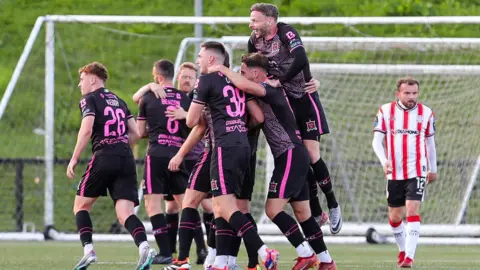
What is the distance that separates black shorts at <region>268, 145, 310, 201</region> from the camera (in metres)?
9.12

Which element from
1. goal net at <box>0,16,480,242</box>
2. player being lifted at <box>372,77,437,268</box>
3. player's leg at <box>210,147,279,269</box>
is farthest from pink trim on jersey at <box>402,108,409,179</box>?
goal net at <box>0,16,480,242</box>

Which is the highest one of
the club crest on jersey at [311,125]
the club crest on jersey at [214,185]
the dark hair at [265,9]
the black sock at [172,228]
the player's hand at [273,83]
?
the dark hair at [265,9]

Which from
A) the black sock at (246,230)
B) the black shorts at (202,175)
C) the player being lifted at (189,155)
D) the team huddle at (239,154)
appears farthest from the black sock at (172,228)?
the black sock at (246,230)

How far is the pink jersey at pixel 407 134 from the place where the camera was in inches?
443

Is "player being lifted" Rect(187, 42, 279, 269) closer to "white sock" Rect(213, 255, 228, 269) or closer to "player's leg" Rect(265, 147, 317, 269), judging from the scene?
"white sock" Rect(213, 255, 228, 269)

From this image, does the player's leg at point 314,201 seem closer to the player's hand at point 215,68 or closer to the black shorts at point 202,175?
the black shorts at point 202,175

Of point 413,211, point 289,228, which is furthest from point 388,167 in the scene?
point 289,228

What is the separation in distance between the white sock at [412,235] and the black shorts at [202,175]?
2.58 metres

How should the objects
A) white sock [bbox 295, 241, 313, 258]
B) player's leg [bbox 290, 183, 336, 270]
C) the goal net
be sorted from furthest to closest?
the goal net < player's leg [bbox 290, 183, 336, 270] < white sock [bbox 295, 241, 313, 258]

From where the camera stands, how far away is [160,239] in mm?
10875

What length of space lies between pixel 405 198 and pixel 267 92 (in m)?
2.92

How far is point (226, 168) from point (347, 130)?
890 centimetres

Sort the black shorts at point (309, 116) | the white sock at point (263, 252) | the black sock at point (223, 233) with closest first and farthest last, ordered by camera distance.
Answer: the white sock at point (263, 252) < the black sock at point (223, 233) < the black shorts at point (309, 116)

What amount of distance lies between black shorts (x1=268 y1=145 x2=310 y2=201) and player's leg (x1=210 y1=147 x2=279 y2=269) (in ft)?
1.48
